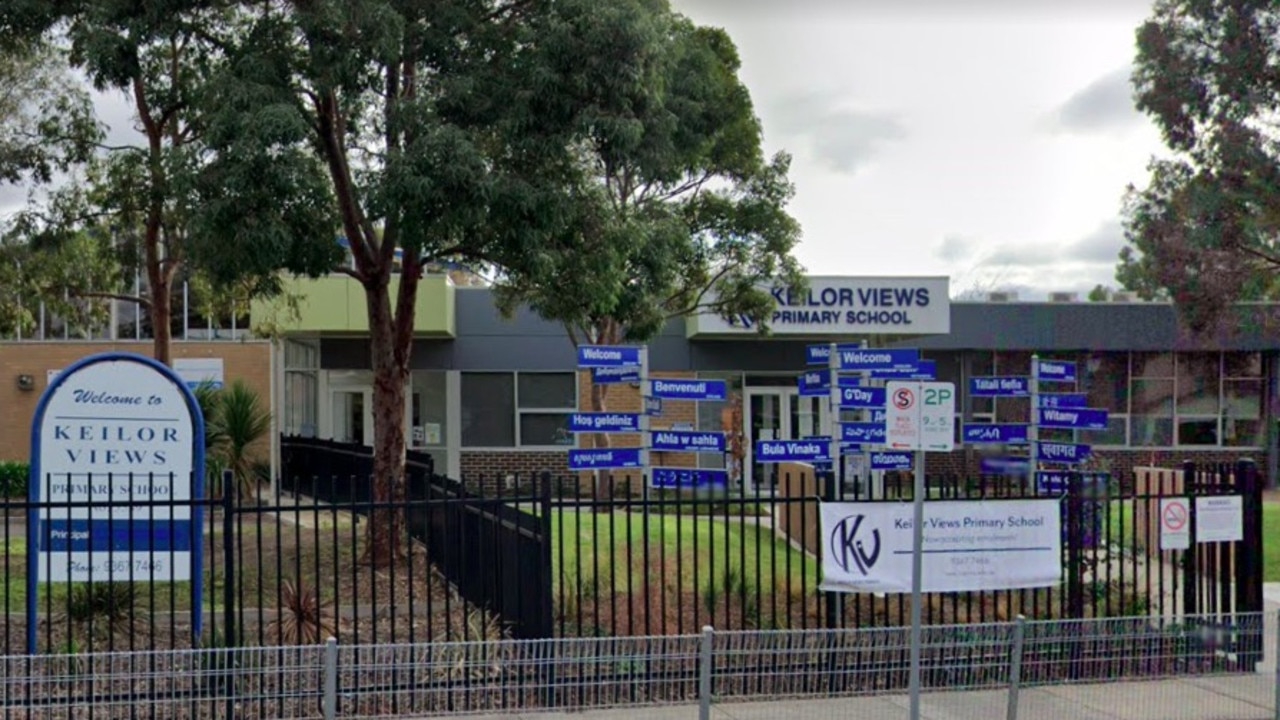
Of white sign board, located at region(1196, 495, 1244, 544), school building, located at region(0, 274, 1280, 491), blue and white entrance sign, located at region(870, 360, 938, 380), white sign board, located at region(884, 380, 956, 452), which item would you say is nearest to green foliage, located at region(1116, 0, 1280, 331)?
school building, located at region(0, 274, 1280, 491)

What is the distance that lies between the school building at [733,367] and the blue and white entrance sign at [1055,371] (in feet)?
32.9

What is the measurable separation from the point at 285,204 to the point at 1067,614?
8075 mm

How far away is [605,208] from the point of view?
44.9 feet

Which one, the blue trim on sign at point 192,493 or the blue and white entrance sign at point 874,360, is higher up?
the blue and white entrance sign at point 874,360

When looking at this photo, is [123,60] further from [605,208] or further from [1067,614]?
[1067,614]

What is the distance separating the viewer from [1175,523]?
35.6ft

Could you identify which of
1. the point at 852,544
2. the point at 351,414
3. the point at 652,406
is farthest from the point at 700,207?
the point at 852,544

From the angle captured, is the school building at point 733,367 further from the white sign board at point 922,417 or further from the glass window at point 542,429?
the white sign board at point 922,417

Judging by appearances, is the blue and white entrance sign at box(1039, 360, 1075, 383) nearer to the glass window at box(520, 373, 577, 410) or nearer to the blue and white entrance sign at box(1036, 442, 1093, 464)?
the blue and white entrance sign at box(1036, 442, 1093, 464)

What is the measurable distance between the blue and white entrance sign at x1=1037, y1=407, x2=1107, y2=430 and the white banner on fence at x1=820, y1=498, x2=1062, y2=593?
621cm

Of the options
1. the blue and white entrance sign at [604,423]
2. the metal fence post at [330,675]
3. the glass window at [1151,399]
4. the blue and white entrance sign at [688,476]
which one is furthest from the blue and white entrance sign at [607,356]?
the glass window at [1151,399]

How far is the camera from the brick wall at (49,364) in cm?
2778

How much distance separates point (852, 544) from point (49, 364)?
75.8 feet

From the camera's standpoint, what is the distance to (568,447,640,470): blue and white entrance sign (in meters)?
16.7
